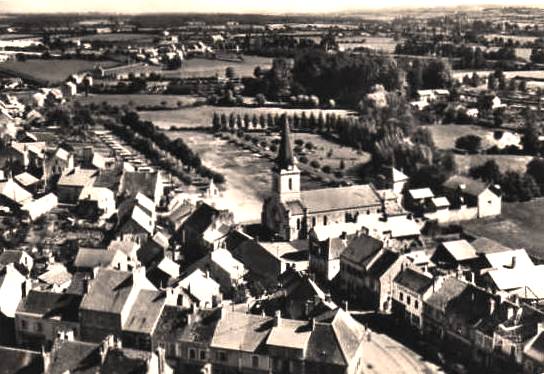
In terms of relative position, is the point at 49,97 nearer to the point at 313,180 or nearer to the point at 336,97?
the point at 336,97

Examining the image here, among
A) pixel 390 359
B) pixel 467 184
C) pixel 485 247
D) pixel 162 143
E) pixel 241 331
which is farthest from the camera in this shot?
pixel 162 143

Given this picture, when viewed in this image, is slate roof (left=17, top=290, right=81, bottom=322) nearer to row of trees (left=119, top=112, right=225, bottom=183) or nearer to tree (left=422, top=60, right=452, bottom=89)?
row of trees (left=119, top=112, right=225, bottom=183)

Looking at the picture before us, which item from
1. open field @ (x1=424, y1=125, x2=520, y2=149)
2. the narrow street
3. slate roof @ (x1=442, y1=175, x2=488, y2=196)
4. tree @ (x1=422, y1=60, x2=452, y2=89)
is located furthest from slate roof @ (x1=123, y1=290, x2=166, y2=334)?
tree @ (x1=422, y1=60, x2=452, y2=89)

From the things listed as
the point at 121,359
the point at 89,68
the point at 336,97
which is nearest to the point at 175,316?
the point at 121,359

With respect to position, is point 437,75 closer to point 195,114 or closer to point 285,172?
point 195,114

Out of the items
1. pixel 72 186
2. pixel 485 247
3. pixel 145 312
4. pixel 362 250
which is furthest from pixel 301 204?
pixel 145 312

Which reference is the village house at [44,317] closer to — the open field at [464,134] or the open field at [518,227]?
the open field at [518,227]

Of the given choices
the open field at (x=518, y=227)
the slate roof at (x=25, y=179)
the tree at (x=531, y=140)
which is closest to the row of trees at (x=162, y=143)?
the slate roof at (x=25, y=179)
